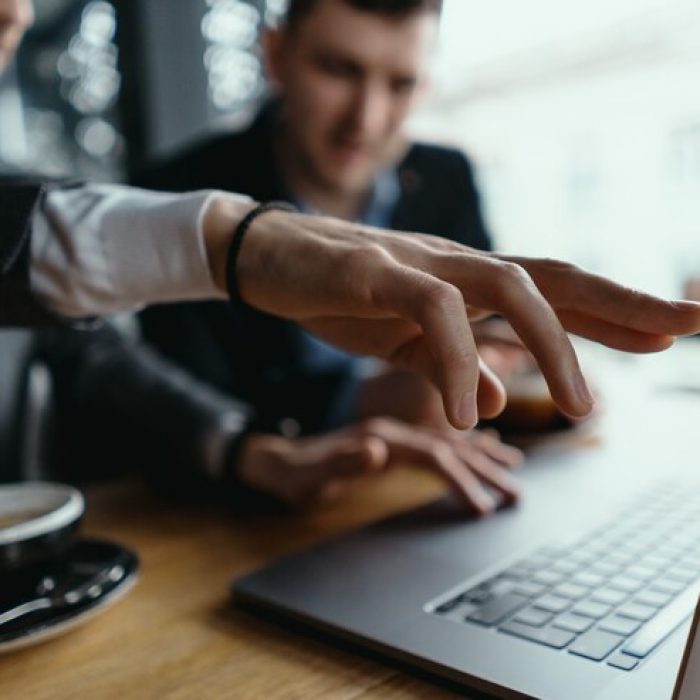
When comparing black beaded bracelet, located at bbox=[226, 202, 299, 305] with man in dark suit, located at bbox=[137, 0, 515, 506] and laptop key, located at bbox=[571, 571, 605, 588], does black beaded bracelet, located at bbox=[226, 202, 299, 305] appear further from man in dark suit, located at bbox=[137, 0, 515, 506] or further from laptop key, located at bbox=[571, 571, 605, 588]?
man in dark suit, located at bbox=[137, 0, 515, 506]

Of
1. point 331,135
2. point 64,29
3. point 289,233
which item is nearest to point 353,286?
point 289,233

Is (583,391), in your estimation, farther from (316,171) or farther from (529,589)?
(316,171)

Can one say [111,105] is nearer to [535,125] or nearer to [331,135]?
[331,135]

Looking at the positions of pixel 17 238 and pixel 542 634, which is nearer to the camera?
pixel 542 634

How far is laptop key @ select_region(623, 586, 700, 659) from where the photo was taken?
39cm

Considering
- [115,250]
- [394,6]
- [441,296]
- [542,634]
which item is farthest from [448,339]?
[394,6]

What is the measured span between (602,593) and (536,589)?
4 centimetres

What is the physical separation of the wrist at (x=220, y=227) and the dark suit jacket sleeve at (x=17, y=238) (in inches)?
5.3

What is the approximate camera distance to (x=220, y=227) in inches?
20.7

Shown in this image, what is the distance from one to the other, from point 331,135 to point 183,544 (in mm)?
782

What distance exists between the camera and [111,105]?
5.67 ft

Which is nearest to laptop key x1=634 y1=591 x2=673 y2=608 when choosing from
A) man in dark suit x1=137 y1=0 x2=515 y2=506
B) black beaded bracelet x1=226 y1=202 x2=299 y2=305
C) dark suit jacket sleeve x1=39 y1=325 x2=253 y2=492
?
black beaded bracelet x1=226 y1=202 x2=299 y2=305

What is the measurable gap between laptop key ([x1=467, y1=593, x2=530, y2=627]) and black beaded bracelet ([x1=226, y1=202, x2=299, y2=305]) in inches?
10.1

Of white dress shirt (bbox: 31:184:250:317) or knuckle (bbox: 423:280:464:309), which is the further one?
white dress shirt (bbox: 31:184:250:317)
